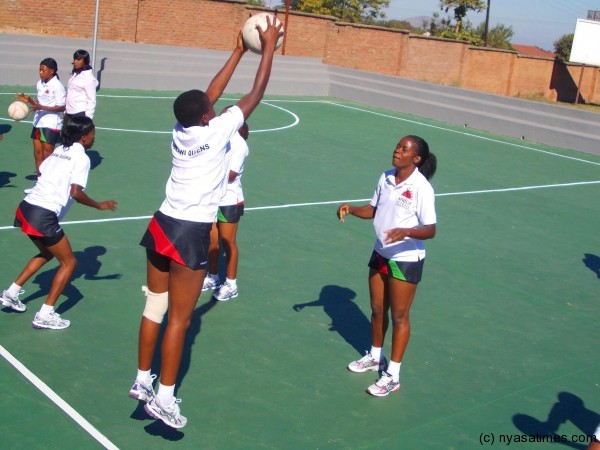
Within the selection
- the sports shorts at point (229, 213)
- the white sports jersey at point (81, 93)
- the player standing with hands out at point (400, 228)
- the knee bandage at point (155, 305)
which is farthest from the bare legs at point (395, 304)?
the white sports jersey at point (81, 93)

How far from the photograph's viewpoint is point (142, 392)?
5.59 metres

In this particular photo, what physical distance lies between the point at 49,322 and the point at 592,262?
7.41 m

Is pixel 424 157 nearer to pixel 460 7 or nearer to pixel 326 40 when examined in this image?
pixel 326 40

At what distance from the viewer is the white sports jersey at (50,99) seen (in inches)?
464

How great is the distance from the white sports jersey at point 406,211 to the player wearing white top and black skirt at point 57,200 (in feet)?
8.33

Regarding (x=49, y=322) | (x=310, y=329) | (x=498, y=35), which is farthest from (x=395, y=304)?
(x=498, y=35)

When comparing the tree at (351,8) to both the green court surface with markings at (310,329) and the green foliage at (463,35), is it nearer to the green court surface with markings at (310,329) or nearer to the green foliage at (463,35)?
the green foliage at (463,35)

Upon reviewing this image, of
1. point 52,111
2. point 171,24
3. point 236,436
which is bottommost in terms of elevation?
point 236,436

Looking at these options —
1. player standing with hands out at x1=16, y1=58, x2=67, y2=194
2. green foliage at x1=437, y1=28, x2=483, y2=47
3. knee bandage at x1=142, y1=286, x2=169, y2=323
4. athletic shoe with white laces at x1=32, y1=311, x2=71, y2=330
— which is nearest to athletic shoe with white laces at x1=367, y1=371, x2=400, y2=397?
knee bandage at x1=142, y1=286, x2=169, y2=323

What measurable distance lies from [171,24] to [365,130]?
12.3 meters

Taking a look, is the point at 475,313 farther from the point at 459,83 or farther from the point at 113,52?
the point at 459,83

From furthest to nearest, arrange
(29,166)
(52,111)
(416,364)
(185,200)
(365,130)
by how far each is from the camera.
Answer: (365,130) → (29,166) → (52,111) → (416,364) → (185,200)

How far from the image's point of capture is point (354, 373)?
689 centimetres

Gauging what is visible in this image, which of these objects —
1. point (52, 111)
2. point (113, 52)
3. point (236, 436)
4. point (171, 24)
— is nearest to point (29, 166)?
point (52, 111)
